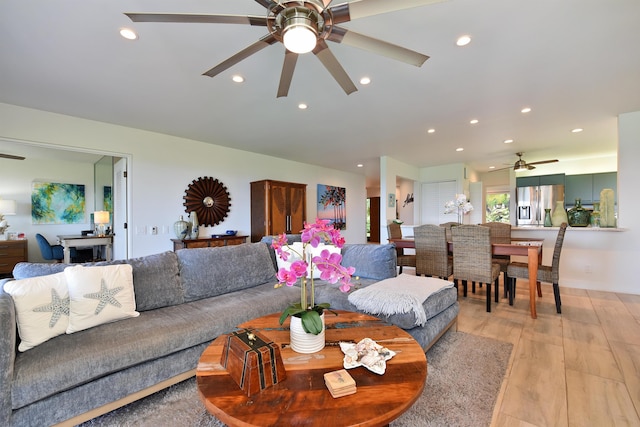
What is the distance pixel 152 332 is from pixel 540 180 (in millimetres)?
8307

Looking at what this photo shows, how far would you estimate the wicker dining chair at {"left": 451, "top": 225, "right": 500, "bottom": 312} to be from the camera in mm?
3137

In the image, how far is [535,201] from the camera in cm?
679

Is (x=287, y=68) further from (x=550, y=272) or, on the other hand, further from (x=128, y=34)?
(x=550, y=272)

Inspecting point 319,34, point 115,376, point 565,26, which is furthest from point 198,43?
point 565,26

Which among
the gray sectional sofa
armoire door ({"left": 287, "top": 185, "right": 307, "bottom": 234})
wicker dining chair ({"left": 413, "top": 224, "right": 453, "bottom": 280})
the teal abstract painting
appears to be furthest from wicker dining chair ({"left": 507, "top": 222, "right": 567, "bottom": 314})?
the teal abstract painting

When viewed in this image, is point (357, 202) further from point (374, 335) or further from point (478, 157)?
point (374, 335)

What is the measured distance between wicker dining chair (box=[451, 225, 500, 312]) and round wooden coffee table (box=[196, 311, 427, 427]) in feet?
7.34

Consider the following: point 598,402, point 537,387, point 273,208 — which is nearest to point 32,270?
point 537,387

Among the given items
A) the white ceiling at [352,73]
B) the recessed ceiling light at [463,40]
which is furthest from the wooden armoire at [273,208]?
the recessed ceiling light at [463,40]

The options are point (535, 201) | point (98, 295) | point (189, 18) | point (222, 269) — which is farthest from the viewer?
point (535, 201)

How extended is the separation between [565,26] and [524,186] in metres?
6.12

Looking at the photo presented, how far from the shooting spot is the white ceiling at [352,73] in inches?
72.8

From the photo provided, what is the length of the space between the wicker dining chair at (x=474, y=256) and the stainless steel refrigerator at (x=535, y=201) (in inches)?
185

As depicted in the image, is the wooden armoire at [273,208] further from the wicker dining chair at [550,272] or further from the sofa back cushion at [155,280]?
the wicker dining chair at [550,272]
